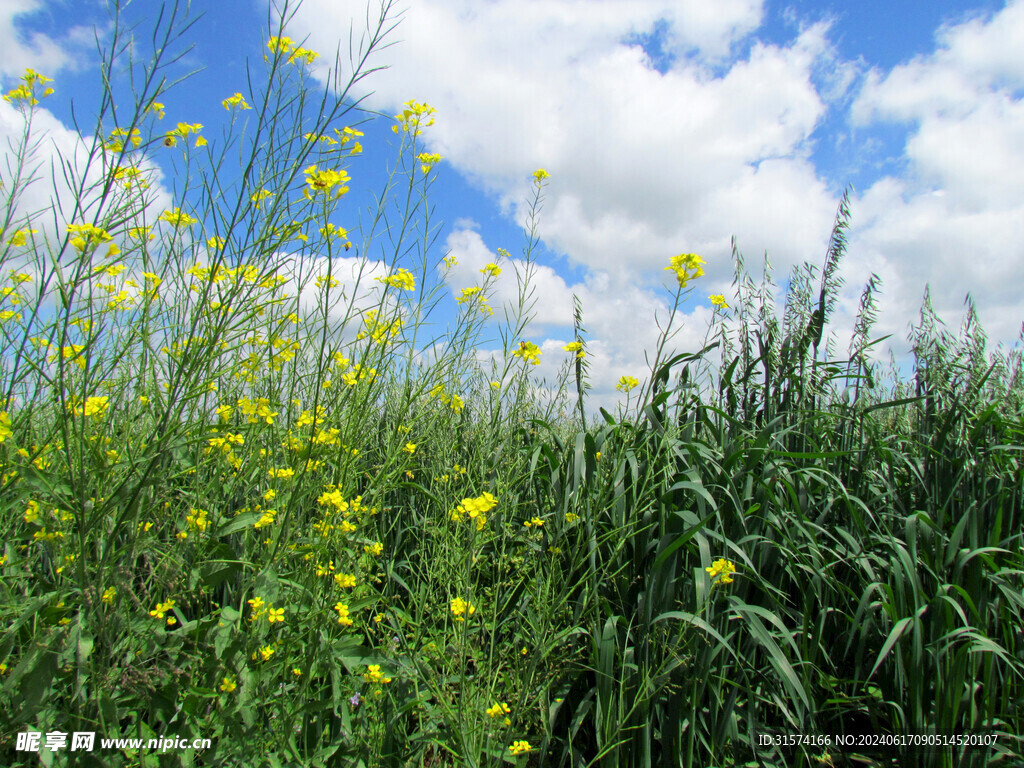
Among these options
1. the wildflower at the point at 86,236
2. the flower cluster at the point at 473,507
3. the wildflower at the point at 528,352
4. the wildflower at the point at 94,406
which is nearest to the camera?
the wildflower at the point at 86,236

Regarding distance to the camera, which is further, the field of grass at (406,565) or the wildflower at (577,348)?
the wildflower at (577,348)

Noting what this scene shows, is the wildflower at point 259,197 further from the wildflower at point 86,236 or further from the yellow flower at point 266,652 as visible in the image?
the yellow flower at point 266,652

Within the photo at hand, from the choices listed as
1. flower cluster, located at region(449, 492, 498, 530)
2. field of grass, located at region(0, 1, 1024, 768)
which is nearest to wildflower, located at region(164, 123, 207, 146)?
field of grass, located at region(0, 1, 1024, 768)

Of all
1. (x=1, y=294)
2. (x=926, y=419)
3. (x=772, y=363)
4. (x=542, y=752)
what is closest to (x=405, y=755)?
(x=542, y=752)

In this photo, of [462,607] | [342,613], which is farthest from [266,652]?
[462,607]

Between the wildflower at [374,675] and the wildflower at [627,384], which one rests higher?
the wildflower at [627,384]

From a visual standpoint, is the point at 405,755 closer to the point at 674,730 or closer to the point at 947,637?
the point at 674,730

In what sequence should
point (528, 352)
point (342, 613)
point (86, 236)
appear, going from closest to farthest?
point (86, 236), point (342, 613), point (528, 352)

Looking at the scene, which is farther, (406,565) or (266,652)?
(406,565)

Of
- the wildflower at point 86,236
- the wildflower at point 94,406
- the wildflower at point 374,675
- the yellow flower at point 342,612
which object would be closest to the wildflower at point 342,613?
the yellow flower at point 342,612

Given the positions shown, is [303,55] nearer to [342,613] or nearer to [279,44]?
[279,44]

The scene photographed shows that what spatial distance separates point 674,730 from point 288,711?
1.05 meters

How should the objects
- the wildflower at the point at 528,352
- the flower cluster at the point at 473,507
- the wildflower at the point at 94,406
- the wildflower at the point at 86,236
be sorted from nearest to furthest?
the wildflower at the point at 86,236 < the wildflower at the point at 94,406 < the flower cluster at the point at 473,507 < the wildflower at the point at 528,352

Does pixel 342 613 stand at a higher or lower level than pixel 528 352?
lower
